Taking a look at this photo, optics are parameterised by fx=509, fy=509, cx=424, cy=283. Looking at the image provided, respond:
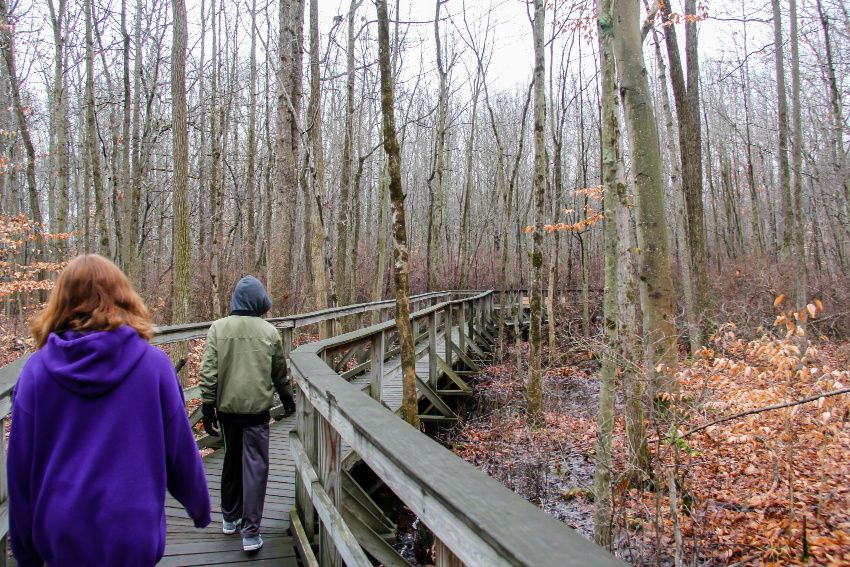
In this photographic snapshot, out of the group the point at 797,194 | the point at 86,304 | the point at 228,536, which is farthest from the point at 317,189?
the point at 797,194

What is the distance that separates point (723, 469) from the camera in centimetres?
639

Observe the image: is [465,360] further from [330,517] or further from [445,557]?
[445,557]

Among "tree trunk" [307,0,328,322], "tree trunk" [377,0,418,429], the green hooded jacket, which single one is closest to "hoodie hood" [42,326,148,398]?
the green hooded jacket

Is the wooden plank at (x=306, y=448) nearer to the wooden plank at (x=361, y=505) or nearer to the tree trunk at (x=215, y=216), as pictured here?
the wooden plank at (x=361, y=505)

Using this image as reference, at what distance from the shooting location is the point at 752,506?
5449 mm

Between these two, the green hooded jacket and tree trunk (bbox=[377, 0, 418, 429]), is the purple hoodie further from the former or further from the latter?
tree trunk (bbox=[377, 0, 418, 429])

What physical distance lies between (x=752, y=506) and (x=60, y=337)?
6.42 m

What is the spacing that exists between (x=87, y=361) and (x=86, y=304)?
228 mm

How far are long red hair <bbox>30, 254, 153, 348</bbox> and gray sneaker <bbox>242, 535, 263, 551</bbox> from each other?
1.88 meters

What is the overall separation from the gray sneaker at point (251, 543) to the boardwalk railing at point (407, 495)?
24cm

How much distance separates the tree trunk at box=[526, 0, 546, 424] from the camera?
A: 9.12m

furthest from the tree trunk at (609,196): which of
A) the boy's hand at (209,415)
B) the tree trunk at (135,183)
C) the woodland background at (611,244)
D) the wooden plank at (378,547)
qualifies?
the tree trunk at (135,183)

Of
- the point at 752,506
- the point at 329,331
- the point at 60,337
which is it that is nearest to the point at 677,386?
the point at 752,506

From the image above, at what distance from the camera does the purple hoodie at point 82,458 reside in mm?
1661
